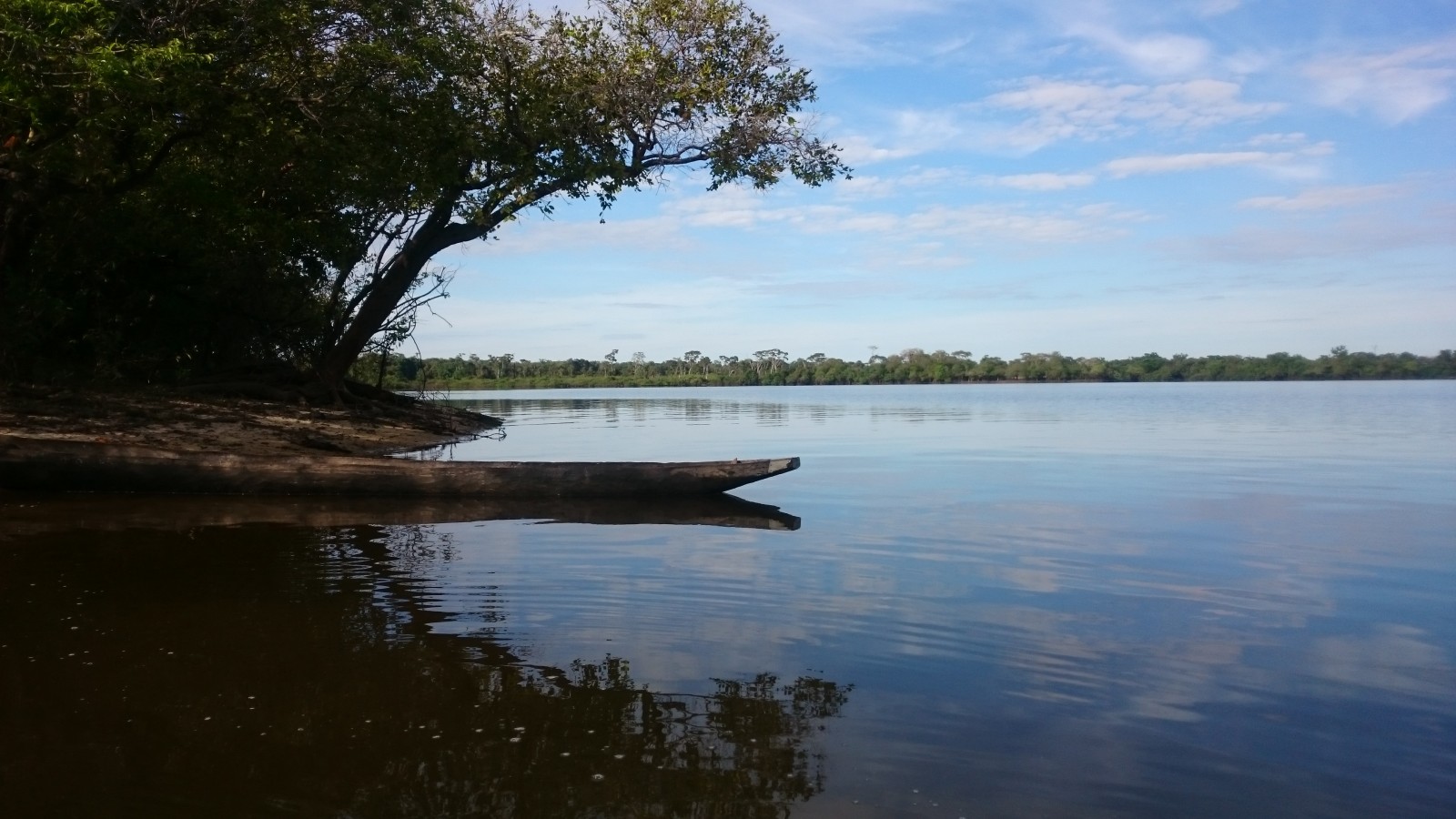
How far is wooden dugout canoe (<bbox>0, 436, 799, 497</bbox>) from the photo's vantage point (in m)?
10.1

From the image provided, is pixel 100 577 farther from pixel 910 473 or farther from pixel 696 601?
pixel 910 473

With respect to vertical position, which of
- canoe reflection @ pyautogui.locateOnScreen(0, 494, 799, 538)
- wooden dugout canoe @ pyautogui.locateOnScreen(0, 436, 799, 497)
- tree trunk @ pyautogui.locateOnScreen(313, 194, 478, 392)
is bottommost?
canoe reflection @ pyautogui.locateOnScreen(0, 494, 799, 538)

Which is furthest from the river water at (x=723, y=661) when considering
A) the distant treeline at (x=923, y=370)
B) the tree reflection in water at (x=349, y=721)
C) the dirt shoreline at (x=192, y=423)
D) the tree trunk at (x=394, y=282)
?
the distant treeline at (x=923, y=370)

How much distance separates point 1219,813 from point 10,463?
11.3 metres

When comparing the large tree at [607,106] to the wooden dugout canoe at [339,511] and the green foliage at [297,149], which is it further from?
the wooden dugout canoe at [339,511]

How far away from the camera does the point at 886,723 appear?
3.99 metres

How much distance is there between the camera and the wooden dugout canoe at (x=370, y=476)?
1012 cm

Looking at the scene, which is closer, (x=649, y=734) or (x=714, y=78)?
(x=649, y=734)

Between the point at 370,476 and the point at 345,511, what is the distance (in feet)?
1.86

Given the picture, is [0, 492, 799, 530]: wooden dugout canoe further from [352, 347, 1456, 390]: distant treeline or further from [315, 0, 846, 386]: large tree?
[352, 347, 1456, 390]: distant treeline

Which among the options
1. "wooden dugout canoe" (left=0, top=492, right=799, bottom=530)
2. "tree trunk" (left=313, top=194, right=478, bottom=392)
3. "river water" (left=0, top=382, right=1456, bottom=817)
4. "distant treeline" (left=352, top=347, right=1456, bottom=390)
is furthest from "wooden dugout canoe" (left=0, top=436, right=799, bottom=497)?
"distant treeline" (left=352, top=347, right=1456, bottom=390)

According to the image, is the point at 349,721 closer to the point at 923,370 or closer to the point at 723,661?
the point at 723,661

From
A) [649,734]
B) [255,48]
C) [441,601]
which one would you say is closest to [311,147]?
[255,48]

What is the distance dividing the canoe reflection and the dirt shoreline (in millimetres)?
1428
